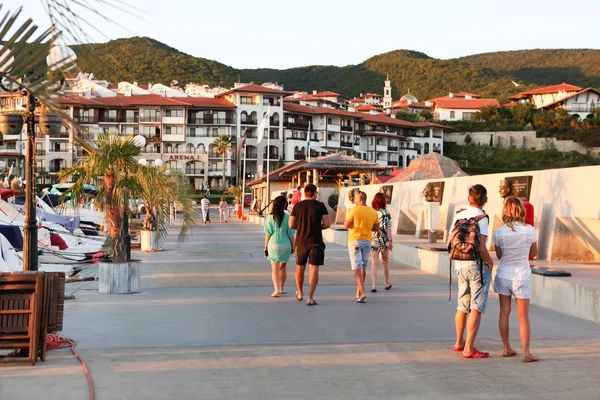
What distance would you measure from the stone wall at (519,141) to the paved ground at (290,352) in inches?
3860

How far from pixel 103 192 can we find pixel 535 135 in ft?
338

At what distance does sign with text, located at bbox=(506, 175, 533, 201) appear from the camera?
44.4ft

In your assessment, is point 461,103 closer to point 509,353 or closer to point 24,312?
point 509,353

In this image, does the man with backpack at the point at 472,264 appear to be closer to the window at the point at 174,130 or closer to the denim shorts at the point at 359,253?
the denim shorts at the point at 359,253

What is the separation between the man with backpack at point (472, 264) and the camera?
258 inches

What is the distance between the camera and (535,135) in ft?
350

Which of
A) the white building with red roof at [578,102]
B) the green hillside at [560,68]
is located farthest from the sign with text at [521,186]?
the green hillside at [560,68]

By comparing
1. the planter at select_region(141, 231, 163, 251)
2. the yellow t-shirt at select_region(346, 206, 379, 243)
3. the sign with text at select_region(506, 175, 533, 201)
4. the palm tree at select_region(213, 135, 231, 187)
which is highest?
the palm tree at select_region(213, 135, 231, 187)

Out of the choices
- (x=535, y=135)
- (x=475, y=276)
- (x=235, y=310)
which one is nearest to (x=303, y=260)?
(x=235, y=310)

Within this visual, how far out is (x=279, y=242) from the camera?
10.9 m

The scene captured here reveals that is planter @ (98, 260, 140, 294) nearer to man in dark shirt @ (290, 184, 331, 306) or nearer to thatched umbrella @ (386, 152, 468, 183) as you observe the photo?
man in dark shirt @ (290, 184, 331, 306)

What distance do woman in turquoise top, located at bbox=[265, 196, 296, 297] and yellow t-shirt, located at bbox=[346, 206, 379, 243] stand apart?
99 centimetres

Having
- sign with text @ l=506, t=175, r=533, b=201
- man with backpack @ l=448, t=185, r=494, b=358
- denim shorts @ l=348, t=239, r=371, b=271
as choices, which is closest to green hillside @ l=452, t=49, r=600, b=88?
sign with text @ l=506, t=175, r=533, b=201

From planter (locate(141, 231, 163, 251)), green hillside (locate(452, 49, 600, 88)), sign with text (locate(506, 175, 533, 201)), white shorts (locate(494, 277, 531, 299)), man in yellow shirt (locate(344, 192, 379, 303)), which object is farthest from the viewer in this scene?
green hillside (locate(452, 49, 600, 88))
